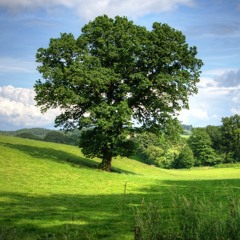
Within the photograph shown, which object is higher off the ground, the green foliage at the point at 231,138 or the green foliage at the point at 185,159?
the green foliage at the point at 231,138

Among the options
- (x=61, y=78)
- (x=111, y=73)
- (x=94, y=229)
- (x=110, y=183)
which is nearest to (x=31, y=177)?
Answer: (x=110, y=183)

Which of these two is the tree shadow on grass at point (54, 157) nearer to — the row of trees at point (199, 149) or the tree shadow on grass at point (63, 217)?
the tree shadow on grass at point (63, 217)

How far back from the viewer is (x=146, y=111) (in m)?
43.0

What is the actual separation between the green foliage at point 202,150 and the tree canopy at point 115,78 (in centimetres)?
8787

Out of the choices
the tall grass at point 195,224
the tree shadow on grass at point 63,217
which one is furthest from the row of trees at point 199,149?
the tall grass at point 195,224

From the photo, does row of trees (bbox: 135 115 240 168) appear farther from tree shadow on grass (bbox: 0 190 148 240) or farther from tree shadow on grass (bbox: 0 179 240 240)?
tree shadow on grass (bbox: 0 190 148 240)

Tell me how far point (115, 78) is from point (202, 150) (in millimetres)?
94163

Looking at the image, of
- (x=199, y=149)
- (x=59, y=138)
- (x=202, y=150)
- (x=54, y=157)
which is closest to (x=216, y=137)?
(x=202, y=150)

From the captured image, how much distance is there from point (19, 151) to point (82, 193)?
77.9 ft

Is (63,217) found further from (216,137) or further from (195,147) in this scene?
(216,137)

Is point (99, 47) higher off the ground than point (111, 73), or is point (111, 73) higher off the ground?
point (99, 47)

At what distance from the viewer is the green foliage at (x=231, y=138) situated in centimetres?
13450

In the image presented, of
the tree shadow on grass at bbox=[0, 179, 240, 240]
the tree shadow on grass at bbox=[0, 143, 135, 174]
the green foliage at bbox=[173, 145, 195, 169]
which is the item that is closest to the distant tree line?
the green foliage at bbox=[173, 145, 195, 169]

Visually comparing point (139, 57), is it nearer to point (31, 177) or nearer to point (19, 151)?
point (31, 177)
